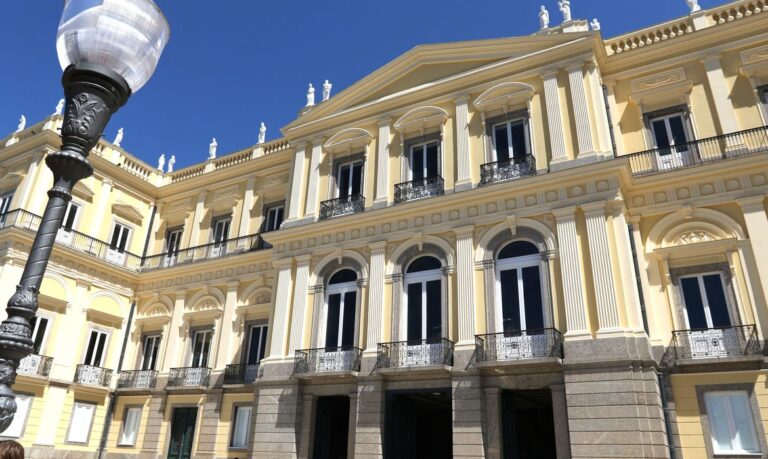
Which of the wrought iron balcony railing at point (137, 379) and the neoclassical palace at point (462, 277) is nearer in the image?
the neoclassical palace at point (462, 277)

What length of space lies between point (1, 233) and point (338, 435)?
486 inches

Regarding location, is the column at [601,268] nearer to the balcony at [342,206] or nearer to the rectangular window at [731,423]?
the rectangular window at [731,423]

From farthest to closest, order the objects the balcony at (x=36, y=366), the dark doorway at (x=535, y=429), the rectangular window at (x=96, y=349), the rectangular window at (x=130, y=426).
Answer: the rectangular window at (x=96, y=349) < the rectangular window at (x=130, y=426) < the balcony at (x=36, y=366) < the dark doorway at (x=535, y=429)

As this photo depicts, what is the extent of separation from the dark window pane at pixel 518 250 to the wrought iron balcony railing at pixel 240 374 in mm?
8623

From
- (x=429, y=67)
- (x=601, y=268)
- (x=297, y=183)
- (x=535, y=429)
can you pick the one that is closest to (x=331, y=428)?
(x=535, y=429)

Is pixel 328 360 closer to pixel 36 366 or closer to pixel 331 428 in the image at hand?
pixel 331 428

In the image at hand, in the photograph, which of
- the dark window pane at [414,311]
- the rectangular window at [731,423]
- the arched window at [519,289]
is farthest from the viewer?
the dark window pane at [414,311]

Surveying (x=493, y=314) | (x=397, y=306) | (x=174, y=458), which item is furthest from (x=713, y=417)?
(x=174, y=458)

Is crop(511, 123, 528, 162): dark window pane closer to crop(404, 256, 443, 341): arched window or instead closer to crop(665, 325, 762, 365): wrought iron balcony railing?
crop(404, 256, 443, 341): arched window

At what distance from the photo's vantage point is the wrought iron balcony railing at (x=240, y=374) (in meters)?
17.2

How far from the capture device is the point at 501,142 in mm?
15172

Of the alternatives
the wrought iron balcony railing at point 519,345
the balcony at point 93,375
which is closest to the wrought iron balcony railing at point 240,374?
the balcony at point 93,375

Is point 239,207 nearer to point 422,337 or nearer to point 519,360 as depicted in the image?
point 422,337

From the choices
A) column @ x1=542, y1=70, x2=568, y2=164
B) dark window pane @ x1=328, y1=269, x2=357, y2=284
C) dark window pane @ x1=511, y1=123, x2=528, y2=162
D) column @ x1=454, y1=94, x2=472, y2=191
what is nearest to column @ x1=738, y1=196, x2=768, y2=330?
column @ x1=542, y1=70, x2=568, y2=164
